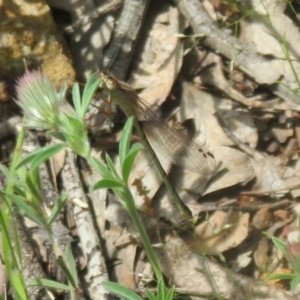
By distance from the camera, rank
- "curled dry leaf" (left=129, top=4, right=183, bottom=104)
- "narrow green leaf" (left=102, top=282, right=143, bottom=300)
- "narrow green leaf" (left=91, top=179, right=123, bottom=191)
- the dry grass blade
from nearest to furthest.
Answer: "narrow green leaf" (left=91, top=179, right=123, bottom=191), "narrow green leaf" (left=102, top=282, right=143, bottom=300), the dry grass blade, "curled dry leaf" (left=129, top=4, right=183, bottom=104)

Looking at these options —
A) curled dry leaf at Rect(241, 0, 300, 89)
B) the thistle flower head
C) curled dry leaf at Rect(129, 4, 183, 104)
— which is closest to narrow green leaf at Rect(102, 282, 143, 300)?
the thistle flower head

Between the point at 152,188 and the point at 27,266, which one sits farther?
the point at 152,188

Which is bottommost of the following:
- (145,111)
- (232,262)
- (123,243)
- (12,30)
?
(232,262)

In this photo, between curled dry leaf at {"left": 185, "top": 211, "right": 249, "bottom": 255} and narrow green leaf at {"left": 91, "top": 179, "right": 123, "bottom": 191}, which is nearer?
narrow green leaf at {"left": 91, "top": 179, "right": 123, "bottom": 191}

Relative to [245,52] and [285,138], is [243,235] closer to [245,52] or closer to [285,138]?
[285,138]

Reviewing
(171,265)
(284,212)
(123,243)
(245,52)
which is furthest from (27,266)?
(245,52)

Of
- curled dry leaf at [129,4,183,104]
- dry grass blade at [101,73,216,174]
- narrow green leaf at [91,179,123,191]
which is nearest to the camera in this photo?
narrow green leaf at [91,179,123,191]

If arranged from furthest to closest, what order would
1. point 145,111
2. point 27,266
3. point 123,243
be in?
point 145,111 → point 123,243 → point 27,266

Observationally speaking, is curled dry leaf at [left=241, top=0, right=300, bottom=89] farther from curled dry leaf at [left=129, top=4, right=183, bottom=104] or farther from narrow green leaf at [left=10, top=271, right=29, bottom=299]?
narrow green leaf at [left=10, top=271, right=29, bottom=299]

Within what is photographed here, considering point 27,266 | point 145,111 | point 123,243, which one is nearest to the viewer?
point 27,266
